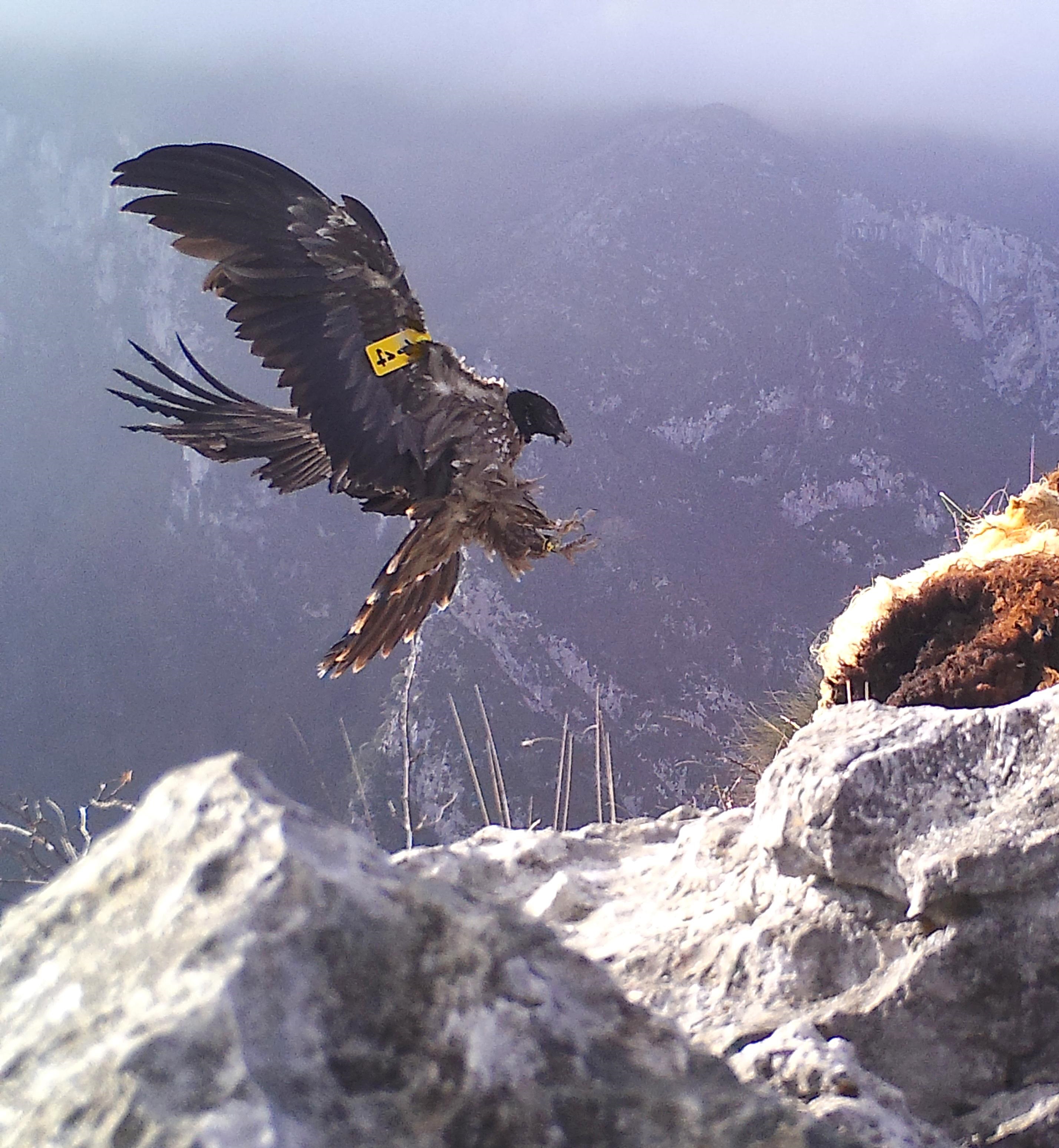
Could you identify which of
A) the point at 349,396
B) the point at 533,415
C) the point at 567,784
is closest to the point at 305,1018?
the point at 567,784

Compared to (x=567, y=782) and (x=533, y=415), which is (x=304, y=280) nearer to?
(x=533, y=415)

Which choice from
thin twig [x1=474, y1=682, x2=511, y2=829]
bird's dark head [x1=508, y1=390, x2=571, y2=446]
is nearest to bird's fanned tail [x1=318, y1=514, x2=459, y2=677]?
bird's dark head [x1=508, y1=390, x2=571, y2=446]

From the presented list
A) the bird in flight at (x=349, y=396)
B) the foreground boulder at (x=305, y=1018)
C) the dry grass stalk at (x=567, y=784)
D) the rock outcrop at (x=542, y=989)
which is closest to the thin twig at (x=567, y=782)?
Answer: the dry grass stalk at (x=567, y=784)

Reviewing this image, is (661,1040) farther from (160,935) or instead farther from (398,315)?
(398,315)

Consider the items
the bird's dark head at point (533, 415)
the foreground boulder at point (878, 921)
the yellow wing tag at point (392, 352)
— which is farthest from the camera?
the bird's dark head at point (533, 415)

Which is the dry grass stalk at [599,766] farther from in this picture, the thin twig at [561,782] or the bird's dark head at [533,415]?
the bird's dark head at [533,415]

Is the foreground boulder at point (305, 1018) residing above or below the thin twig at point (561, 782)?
above

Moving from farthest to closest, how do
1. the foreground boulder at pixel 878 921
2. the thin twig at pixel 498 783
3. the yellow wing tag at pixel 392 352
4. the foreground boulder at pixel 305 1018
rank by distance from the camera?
1. the yellow wing tag at pixel 392 352
2. the thin twig at pixel 498 783
3. the foreground boulder at pixel 878 921
4. the foreground boulder at pixel 305 1018
